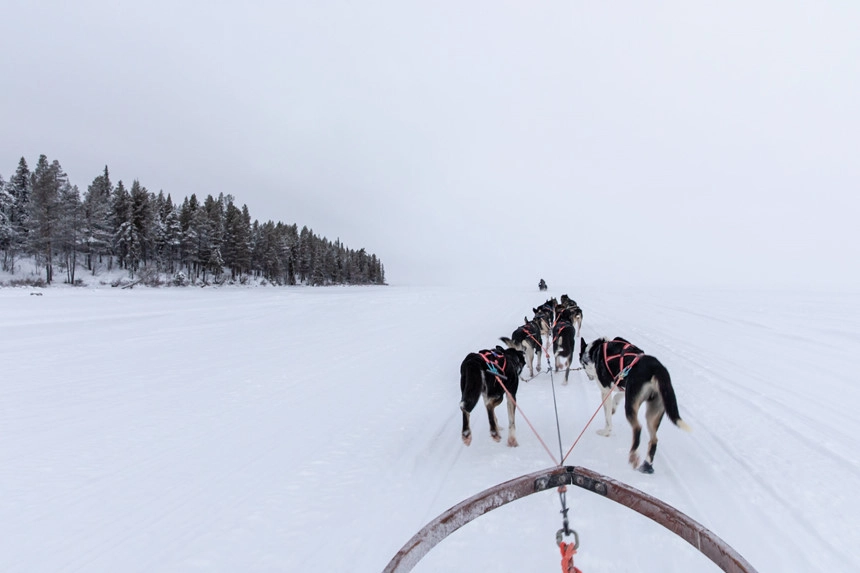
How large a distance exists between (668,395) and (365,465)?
2951 mm

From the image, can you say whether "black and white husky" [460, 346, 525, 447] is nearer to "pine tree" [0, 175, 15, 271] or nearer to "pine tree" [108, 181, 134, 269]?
"pine tree" [0, 175, 15, 271]

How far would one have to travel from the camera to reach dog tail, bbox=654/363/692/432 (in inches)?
126

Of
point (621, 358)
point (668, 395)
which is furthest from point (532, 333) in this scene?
point (668, 395)

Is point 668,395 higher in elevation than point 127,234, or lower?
lower

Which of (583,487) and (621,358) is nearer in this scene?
(583,487)

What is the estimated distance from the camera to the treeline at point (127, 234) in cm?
4219

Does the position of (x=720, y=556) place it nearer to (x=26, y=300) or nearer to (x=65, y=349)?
(x=65, y=349)

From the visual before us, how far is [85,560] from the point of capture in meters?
2.48

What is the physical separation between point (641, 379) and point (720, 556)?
79.3 inches

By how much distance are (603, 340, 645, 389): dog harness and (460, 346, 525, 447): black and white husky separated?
1123mm

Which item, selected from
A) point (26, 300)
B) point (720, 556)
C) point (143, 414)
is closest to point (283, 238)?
point (26, 300)

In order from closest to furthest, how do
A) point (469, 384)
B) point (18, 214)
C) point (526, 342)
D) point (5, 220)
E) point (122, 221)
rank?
point (469, 384) → point (526, 342) → point (5, 220) → point (18, 214) → point (122, 221)

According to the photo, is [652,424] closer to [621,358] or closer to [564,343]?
[621,358]

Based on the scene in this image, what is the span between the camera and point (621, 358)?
13.4 ft
